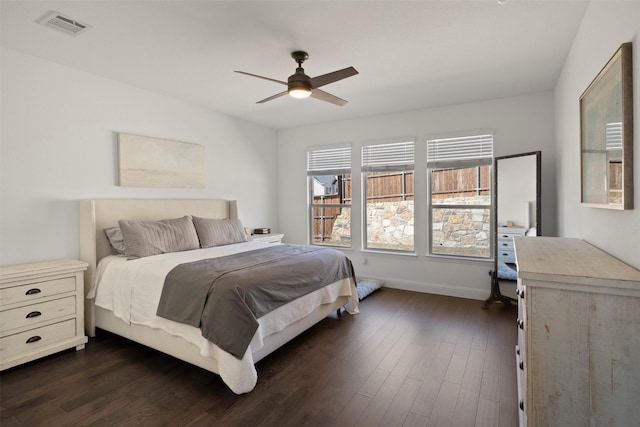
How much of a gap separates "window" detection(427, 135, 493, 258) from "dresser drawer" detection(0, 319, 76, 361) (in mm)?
4289

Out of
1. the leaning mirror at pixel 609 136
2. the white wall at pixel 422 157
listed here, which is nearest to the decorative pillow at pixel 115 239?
the white wall at pixel 422 157

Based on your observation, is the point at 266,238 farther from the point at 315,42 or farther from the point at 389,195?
the point at 315,42

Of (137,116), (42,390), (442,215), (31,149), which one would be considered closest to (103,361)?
(42,390)

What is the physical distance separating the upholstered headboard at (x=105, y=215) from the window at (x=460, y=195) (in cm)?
337

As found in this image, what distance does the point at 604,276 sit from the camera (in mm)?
1193

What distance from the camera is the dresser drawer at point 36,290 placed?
2504 millimetres

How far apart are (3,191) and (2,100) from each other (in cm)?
78

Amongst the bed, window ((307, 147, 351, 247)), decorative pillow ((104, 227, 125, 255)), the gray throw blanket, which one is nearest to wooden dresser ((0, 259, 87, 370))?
the bed

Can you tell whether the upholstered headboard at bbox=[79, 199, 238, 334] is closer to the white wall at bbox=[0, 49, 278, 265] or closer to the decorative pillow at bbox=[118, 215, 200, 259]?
the white wall at bbox=[0, 49, 278, 265]

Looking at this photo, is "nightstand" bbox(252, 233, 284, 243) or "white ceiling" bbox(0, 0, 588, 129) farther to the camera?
"nightstand" bbox(252, 233, 284, 243)

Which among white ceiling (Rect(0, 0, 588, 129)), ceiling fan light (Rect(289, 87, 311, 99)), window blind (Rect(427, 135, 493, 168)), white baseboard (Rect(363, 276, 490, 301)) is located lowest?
white baseboard (Rect(363, 276, 490, 301))

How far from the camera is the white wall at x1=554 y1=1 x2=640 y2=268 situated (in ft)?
4.60

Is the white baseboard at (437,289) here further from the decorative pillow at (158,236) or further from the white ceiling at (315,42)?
the decorative pillow at (158,236)

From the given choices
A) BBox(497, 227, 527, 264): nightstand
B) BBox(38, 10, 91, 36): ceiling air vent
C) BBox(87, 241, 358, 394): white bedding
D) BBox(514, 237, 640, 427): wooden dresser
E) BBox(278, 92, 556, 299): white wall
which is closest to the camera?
BBox(514, 237, 640, 427): wooden dresser
